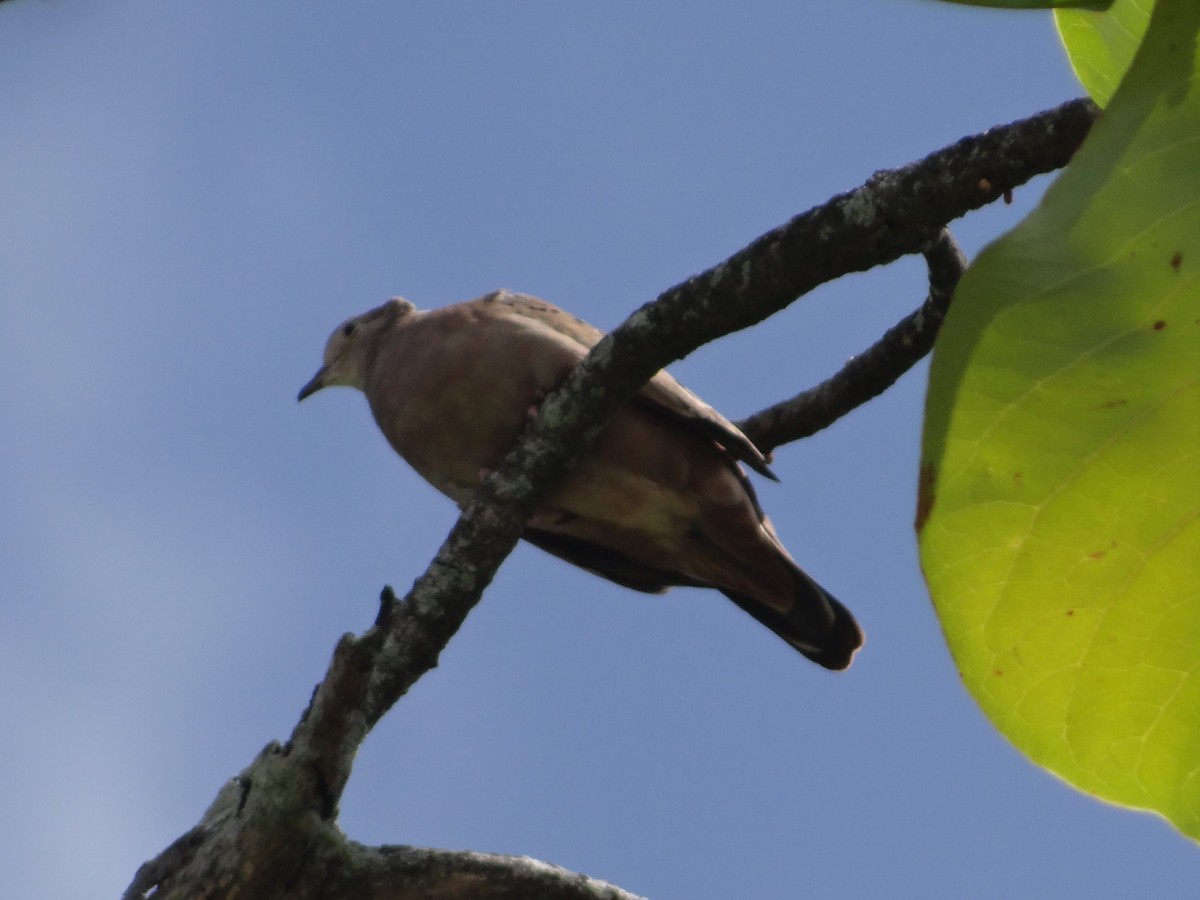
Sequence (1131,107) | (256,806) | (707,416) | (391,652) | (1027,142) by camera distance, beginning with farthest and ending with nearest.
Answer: (707,416)
(391,652)
(256,806)
(1027,142)
(1131,107)

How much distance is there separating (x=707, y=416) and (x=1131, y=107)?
3298 mm

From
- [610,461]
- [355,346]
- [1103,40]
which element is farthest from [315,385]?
[1103,40]

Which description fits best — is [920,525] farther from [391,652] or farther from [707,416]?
[707,416]

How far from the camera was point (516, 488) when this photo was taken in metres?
3.03

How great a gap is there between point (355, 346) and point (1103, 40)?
15.9 feet

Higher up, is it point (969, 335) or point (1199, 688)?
point (969, 335)

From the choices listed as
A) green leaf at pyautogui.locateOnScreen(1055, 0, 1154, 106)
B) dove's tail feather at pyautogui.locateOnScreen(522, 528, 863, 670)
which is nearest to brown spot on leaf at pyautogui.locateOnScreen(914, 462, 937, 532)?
green leaf at pyautogui.locateOnScreen(1055, 0, 1154, 106)

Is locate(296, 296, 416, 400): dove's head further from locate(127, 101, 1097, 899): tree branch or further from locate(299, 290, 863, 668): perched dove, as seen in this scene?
locate(127, 101, 1097, 899): tree branch

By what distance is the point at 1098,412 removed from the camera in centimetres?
89

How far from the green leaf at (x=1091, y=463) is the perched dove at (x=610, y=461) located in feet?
10.0

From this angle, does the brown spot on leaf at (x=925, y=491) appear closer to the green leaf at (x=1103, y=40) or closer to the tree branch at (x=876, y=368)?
the green leaf at (x=1103, y=40)

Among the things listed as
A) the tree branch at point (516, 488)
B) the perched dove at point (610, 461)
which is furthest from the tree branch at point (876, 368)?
the tree branch at point (516, 488)

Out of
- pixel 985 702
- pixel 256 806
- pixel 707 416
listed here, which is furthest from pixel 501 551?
pixel 985 702

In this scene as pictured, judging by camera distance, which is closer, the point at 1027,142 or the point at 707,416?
the point at 1027,142
